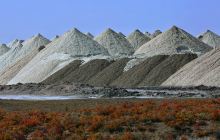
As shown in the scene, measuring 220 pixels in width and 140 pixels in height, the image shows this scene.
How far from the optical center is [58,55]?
110 meters

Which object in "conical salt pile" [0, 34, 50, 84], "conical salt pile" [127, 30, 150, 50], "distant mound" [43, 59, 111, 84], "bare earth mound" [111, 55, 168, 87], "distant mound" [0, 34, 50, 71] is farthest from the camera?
"distant mound" [0, 34, 50, 71]

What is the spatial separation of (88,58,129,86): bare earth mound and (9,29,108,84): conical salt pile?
519 inches

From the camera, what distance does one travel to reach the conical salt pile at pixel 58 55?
102 meters

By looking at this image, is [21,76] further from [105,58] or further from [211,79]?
[211,79]

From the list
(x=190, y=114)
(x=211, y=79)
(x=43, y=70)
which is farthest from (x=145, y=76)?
(x=190, y=114)

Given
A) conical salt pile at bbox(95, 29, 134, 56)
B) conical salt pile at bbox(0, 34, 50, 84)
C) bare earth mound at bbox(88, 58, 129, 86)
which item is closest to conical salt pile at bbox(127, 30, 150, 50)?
conical salt pile at bbox(95, 29, 134, 56)

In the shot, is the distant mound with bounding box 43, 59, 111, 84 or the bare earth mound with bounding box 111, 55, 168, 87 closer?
the bare earth mound with bounding box 111, 55, 168, 87

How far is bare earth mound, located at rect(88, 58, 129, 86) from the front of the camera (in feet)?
278

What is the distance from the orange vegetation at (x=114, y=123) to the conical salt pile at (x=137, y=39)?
10734 cm

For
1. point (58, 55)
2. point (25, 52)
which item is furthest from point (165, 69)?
point (25, 52)

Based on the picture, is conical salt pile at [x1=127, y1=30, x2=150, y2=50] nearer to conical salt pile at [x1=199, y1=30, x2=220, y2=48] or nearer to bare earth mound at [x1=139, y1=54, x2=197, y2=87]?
conical salt pile at [x1=199, y1=30, x2=220, y2=48]

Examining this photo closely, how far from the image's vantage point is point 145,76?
267 ft

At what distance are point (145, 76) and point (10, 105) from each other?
138 ft

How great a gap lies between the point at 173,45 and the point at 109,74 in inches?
719
